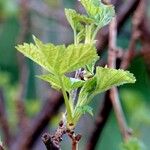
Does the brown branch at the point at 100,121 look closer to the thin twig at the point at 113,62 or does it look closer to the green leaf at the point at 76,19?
the thin twig at the point at 113,62

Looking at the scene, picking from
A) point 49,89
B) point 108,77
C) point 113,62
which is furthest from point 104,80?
point 49,89

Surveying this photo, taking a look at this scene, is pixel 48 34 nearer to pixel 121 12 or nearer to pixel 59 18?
pixel 59 18

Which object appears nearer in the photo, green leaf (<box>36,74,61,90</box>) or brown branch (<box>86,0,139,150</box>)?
green leaf (<box>36,74,61,90</box>)

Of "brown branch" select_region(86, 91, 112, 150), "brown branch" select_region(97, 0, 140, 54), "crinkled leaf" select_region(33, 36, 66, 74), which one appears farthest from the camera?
"brown branch" select_region(97, 0, 140, 54)

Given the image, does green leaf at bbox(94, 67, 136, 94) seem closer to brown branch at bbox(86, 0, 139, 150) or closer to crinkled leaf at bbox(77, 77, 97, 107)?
crinkled leaf at bbox(77, 77, 97, 107)

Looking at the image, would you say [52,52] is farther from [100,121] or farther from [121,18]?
[121,18]

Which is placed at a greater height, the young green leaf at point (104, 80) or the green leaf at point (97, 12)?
the green leaf at point (97, 12)

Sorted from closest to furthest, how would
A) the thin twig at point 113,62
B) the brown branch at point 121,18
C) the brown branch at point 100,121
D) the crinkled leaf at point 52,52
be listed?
1. the crinkled leaf at point 52,52
2. the thin twig at point 113,62
3. the brown branch at point 100,121
4. the brown branch at point 121,18

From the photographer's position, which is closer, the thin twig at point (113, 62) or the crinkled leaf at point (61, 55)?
the crinkled leaf at point (61, 55)

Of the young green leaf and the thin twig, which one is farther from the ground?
the young green leaf

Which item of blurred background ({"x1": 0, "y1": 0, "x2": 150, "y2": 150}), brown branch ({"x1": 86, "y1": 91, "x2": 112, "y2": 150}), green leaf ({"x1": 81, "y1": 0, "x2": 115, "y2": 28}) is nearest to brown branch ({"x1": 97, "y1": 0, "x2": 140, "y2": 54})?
blurred background ({"x1": 0, "y1": 0, "x2": 150, "y2": 150})

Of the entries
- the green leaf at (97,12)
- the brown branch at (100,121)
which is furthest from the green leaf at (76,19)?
the brown branch at (100,121)

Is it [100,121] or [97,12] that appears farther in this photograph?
[100,121]
